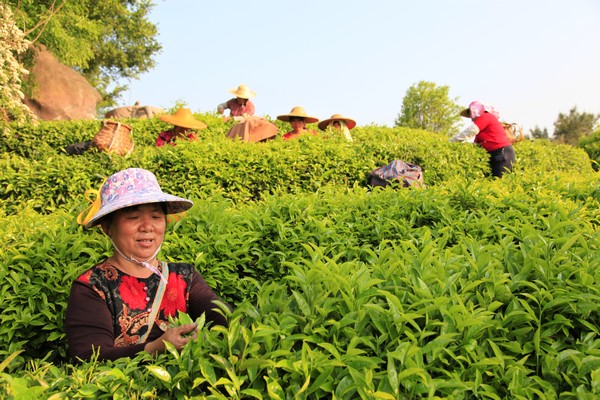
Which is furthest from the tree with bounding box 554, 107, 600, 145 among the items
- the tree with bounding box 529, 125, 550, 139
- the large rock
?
the large rock

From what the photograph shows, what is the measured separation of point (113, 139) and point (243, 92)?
187 inches

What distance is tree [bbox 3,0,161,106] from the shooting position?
15945 millimetres

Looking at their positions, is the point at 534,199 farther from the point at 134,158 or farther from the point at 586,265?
the point at 134,158

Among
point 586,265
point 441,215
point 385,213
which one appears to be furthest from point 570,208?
point 586,265

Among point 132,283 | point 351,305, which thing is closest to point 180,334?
point 351,305

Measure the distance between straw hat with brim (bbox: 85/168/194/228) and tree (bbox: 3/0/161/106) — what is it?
13977 millimetres

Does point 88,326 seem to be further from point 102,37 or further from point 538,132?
point 538,132

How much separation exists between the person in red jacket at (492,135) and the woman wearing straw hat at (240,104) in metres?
5.01

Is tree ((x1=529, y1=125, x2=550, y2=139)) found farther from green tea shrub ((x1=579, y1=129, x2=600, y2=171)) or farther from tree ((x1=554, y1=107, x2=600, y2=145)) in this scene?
green tea shrub ((x1=579, y1=129, x2=600, y2=171))

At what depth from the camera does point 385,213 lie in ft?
13.3

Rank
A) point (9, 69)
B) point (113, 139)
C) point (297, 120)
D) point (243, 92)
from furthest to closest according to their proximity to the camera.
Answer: point (243, 92) < point (9, 69) < point (297, 120) < point (113, 139)

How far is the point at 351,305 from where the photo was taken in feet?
5.45

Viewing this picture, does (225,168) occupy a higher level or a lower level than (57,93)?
lower

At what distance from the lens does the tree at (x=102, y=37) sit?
15.9 meters
